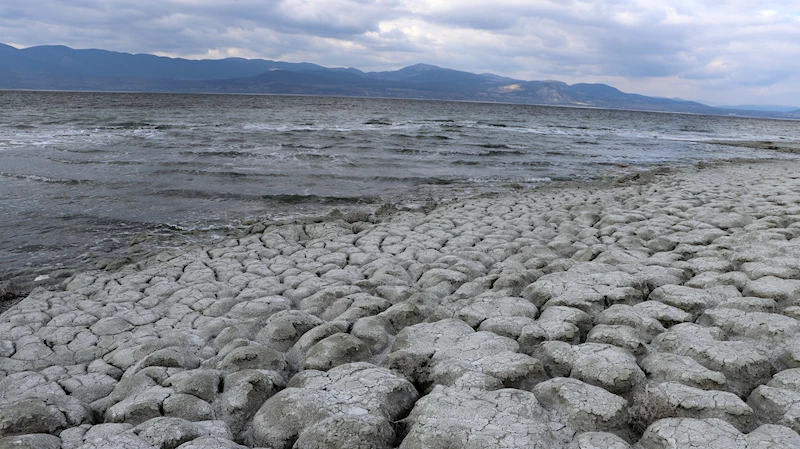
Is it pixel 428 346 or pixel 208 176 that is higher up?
pixel 208 176

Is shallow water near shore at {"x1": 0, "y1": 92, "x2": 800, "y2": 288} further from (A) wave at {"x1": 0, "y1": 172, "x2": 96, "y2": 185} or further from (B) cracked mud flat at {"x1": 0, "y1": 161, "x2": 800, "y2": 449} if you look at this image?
(B) cracked mud flat at {"x1": 0, "y1": 161, "x2": 800, "y2": 449}

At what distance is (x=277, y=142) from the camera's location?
2273 cm

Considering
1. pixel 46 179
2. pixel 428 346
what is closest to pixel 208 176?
pixel 46 179

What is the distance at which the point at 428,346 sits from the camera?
3920 mm

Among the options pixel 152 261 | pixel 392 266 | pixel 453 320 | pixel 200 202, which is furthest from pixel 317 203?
pixel 453 320

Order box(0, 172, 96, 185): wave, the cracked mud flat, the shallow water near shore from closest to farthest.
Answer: the cracked mud flat → the shallow water near shore → box(0, 172, 96, 185): wave

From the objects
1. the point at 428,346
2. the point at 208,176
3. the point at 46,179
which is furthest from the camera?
the point at 208,176

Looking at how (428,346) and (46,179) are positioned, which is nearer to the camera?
(428,346)

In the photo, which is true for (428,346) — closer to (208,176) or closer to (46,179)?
(208,176)

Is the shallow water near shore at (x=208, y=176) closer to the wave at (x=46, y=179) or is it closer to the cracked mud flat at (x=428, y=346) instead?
the wave at (x=46, y=179)

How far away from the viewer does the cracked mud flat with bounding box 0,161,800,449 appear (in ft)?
9.36

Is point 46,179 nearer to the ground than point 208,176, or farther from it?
nearer to the ground

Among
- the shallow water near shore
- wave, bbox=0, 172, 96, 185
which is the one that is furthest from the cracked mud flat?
wave, bbox=0, 172, 96, 185

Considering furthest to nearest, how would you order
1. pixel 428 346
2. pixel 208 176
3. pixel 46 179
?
pixel 208 176 < pixel 46 179 < pixel 428 346
